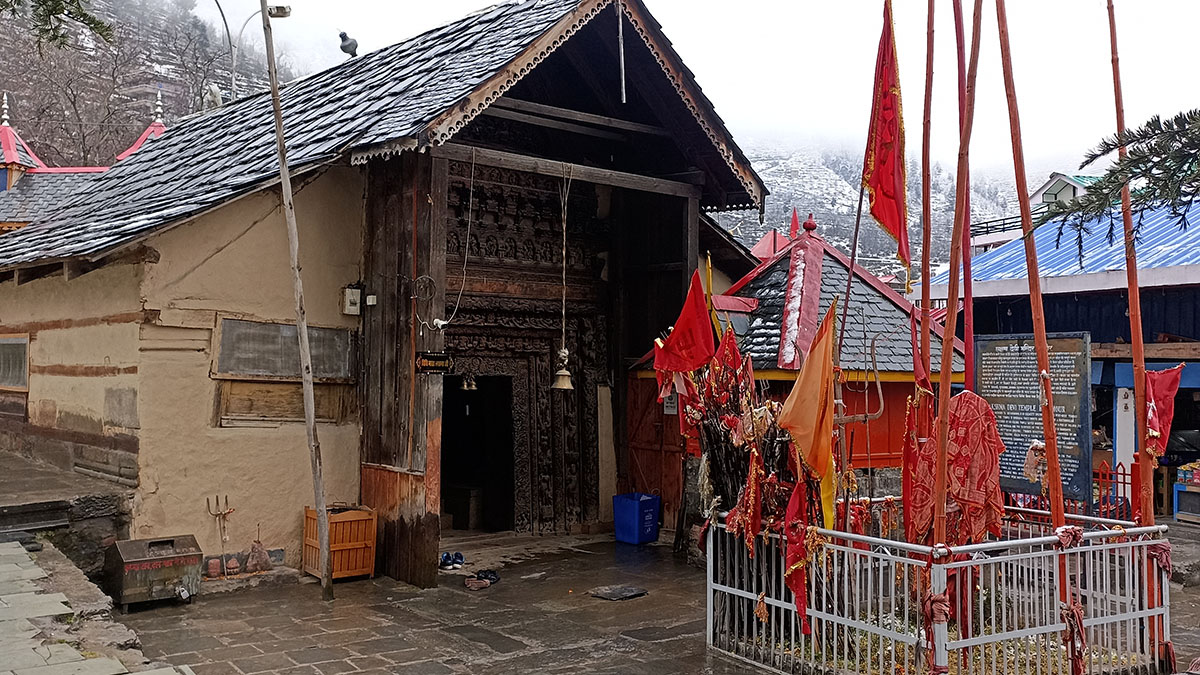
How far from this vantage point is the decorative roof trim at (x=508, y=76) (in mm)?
9281

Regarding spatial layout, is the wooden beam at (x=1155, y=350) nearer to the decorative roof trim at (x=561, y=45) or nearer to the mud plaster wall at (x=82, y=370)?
the decorative roof trim at (x=561, y=45)

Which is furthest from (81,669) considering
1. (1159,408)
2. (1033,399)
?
(1159,408)

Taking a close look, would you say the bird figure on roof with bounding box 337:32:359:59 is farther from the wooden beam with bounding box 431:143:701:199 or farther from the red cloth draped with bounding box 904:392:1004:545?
the red cloth draped with bounding box 904:392:1004:545

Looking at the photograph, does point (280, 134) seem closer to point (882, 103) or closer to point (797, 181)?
point (882, 103)

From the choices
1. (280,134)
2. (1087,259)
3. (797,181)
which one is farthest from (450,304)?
(797,181)

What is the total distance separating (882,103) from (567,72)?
6.18 m

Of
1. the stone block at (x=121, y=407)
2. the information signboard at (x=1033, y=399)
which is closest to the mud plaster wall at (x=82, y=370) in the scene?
the stone block at (x=121, y=407)

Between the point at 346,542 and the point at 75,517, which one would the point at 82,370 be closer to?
the point at 75,517

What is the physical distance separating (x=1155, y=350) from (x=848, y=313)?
565 cm

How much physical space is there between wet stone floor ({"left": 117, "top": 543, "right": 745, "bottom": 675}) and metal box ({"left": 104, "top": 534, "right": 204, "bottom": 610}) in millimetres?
153

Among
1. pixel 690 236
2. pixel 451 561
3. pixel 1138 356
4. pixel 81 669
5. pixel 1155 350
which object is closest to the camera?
pixel 81 669

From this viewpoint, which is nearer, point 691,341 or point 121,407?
point 691,341

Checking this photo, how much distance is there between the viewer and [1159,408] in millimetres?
7836

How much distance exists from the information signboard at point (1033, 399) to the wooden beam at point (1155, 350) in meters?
5.45
